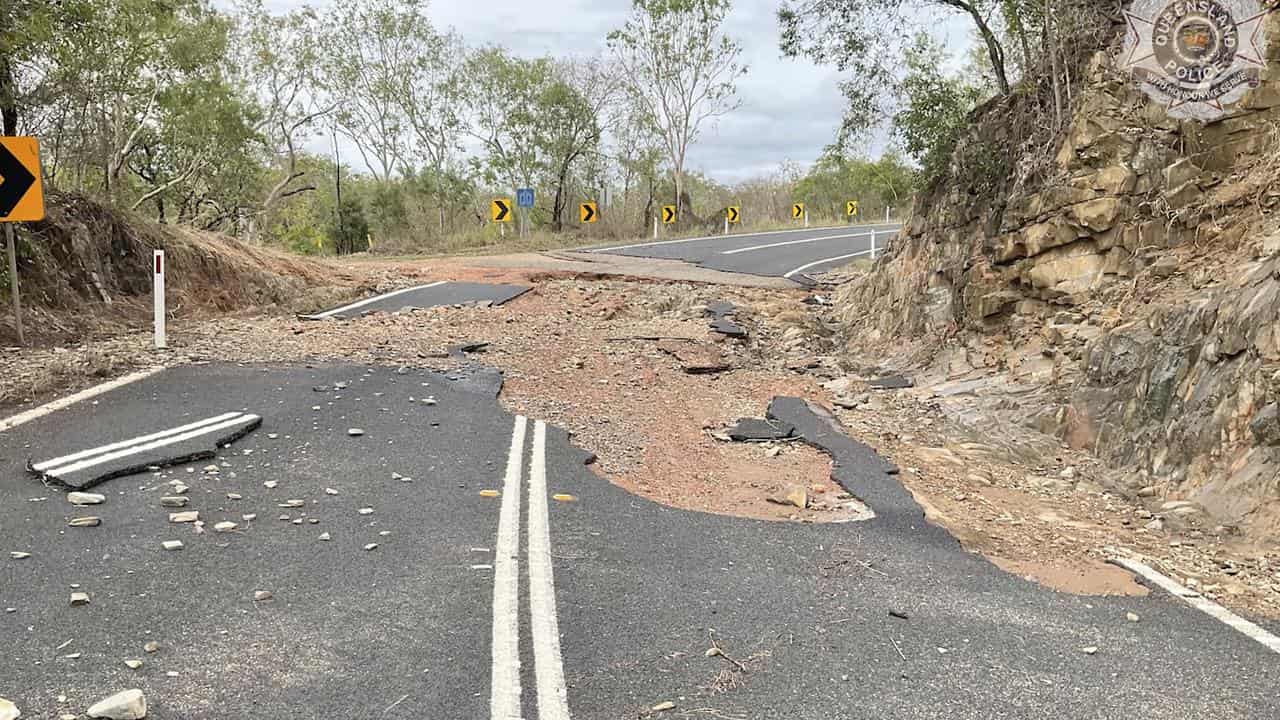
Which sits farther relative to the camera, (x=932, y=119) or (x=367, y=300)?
(x=367, y=300)

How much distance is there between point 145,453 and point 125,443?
0.39m

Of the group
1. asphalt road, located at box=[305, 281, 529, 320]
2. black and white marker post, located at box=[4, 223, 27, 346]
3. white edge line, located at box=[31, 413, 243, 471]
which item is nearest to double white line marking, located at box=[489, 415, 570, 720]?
white edge line, located at box=[31, 413, 243, 471]

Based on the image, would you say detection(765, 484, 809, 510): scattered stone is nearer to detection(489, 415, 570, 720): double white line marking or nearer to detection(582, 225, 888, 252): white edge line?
detection(489, 415, 570, 720): double white line marking

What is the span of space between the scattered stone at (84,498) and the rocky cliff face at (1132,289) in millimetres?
7106

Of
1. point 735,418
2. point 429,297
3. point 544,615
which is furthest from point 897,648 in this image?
point 429,297

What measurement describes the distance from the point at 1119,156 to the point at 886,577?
7.13 meters

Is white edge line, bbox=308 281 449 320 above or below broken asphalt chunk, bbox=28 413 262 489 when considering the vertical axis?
above

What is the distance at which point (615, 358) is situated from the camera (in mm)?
12117

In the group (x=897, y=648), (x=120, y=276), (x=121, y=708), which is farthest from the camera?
(x=120, y=276)

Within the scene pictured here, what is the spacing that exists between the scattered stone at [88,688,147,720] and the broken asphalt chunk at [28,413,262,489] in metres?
3.02

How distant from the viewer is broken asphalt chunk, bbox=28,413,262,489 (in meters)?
5.86

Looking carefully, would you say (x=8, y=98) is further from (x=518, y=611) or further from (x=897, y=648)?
(x=897, y=648)

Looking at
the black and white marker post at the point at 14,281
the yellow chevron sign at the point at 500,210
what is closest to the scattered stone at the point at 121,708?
the black and white marker post at the point at 14,281

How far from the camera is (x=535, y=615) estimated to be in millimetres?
4082
